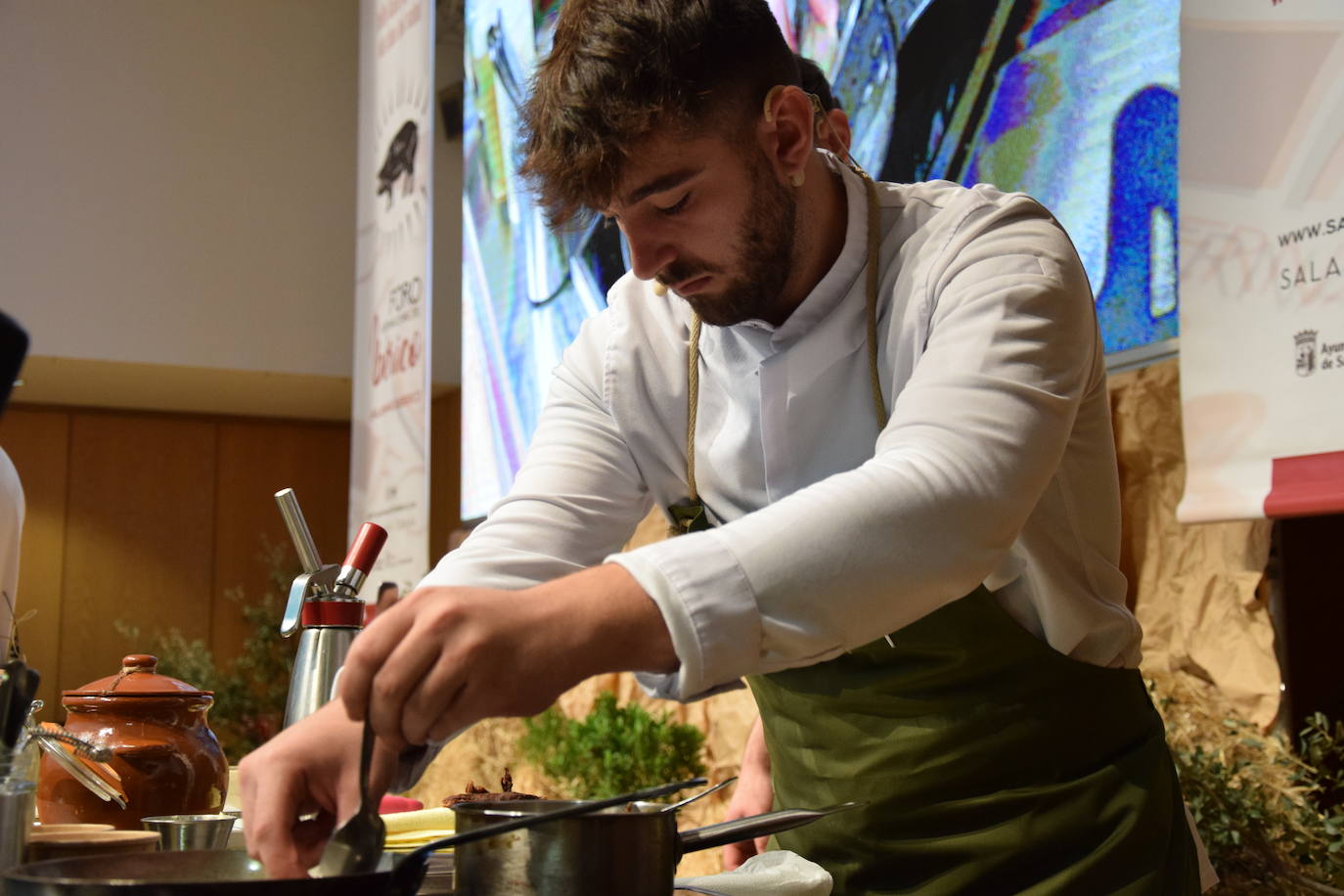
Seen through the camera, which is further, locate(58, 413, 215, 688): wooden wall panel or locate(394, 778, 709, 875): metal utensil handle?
locate(58, 413, 215, 688): wooden wall panel

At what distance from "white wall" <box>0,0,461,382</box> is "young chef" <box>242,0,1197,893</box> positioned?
5.74 metres

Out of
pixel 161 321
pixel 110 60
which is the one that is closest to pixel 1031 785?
pixel 161 321

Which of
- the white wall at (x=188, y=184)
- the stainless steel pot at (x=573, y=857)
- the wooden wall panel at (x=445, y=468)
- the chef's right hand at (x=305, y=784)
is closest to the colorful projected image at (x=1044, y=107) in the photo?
the chef's right hand at (x=305, y=784)

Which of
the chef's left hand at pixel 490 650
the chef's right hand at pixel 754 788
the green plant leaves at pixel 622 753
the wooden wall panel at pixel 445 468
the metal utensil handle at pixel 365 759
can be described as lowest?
the green plant leaves at pixel 622 753

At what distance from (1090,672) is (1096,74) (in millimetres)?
1765

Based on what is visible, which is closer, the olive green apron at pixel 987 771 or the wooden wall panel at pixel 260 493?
the olive green apron at pixel 987 771

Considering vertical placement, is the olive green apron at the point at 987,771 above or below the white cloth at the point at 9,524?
below

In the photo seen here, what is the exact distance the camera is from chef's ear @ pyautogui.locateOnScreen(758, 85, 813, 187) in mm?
1146

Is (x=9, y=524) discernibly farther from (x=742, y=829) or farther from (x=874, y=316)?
(x=742, y=829)

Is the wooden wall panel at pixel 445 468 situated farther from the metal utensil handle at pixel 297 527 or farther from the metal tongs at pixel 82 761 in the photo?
the metal tongs at pixel 82 761

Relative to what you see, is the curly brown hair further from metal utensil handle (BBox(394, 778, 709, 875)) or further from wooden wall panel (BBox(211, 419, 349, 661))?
wooden wall panel (BBox(211, 419, 349, 661))

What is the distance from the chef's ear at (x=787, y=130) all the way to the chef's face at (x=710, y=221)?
0.01 m

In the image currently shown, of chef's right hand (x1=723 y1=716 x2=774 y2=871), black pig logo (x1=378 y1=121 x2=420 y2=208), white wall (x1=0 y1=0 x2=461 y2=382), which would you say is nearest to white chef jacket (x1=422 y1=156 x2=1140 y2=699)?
chef's right hand (x1=723 y1=716 x2=774 y2=871)

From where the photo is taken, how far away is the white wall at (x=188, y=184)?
6.43 m
